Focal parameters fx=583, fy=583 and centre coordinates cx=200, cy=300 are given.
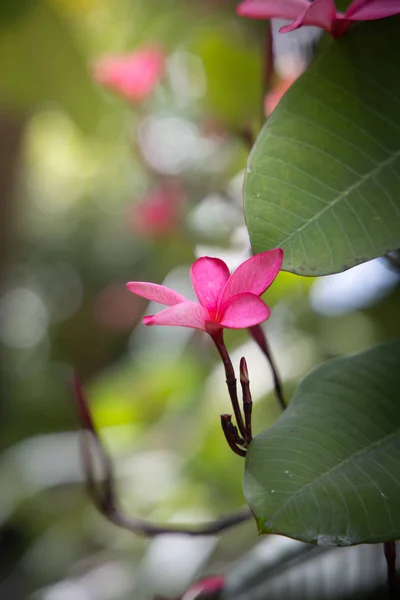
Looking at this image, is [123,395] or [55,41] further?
[123,395]

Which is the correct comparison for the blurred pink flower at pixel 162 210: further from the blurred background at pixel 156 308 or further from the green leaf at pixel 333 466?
the green leaf at pixel 333 466

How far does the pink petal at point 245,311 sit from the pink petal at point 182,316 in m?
0.01

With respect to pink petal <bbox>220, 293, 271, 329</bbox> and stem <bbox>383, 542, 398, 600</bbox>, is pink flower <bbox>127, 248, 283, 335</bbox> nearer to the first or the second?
pink petal <bbox>220, 293, 271, 329</bbox>

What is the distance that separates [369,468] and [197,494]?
0.83 m

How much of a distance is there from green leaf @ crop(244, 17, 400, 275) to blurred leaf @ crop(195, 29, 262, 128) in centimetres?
48

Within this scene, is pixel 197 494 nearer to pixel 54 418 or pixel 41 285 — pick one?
pixel 54 418

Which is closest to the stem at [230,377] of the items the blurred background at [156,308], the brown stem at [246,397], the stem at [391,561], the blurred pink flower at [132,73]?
the brown stem at [246,397]

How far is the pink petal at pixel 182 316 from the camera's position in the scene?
269 millimetres

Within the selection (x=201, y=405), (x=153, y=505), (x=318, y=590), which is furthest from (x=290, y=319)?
(x=153, y=505)

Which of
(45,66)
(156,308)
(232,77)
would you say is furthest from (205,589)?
(45,66)

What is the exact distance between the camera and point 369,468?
286 millimetres

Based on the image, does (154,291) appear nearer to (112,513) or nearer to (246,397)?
(246,397)

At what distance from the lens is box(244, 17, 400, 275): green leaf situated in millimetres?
288

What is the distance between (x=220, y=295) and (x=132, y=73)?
0.80 m
